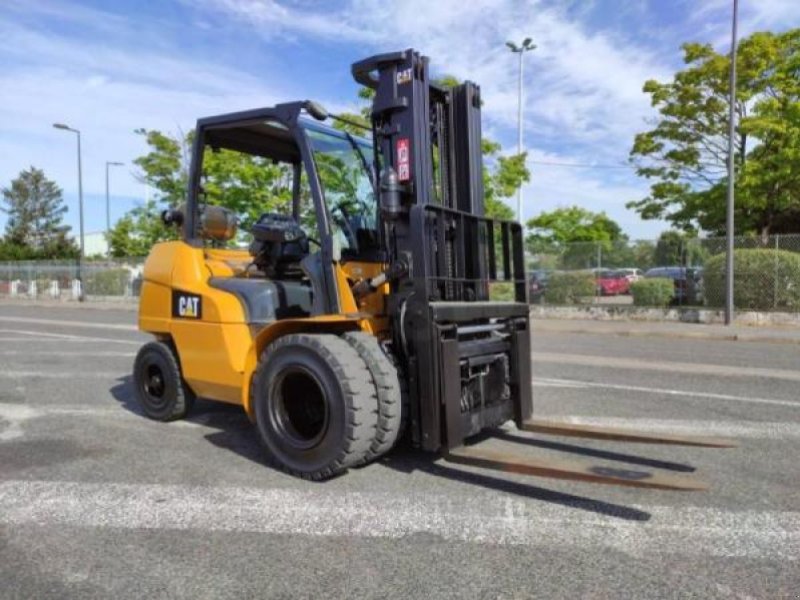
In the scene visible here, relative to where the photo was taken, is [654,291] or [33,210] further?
[33,210]

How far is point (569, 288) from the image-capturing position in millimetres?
22609

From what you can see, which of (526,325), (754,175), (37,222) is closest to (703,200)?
(754,175)

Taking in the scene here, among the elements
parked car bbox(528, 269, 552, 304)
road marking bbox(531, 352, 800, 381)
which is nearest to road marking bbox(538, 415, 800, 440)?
road marking bbox(531, 352, 800, 381)

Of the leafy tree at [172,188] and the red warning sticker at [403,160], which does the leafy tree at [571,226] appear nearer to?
the leafy tree at [172,188]

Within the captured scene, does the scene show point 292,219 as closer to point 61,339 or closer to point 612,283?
point 61,339

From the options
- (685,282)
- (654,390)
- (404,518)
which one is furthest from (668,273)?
(404,518)

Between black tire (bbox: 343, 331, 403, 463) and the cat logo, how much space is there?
5.88ft

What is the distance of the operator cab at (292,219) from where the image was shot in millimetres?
5254

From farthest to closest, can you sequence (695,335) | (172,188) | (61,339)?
1. (172,188)
2. (695,335)
3. (61,339)

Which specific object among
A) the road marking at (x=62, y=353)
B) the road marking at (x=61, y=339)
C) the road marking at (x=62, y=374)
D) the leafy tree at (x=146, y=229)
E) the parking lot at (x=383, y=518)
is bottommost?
the parking lot at (x=383, y=518)

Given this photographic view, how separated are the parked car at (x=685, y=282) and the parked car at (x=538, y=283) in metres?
3.58

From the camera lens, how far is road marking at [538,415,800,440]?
603cm

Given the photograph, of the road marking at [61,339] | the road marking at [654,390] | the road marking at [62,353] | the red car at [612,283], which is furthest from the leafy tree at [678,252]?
the road marking at [62,353]

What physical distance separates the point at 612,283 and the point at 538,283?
2.61 meters
